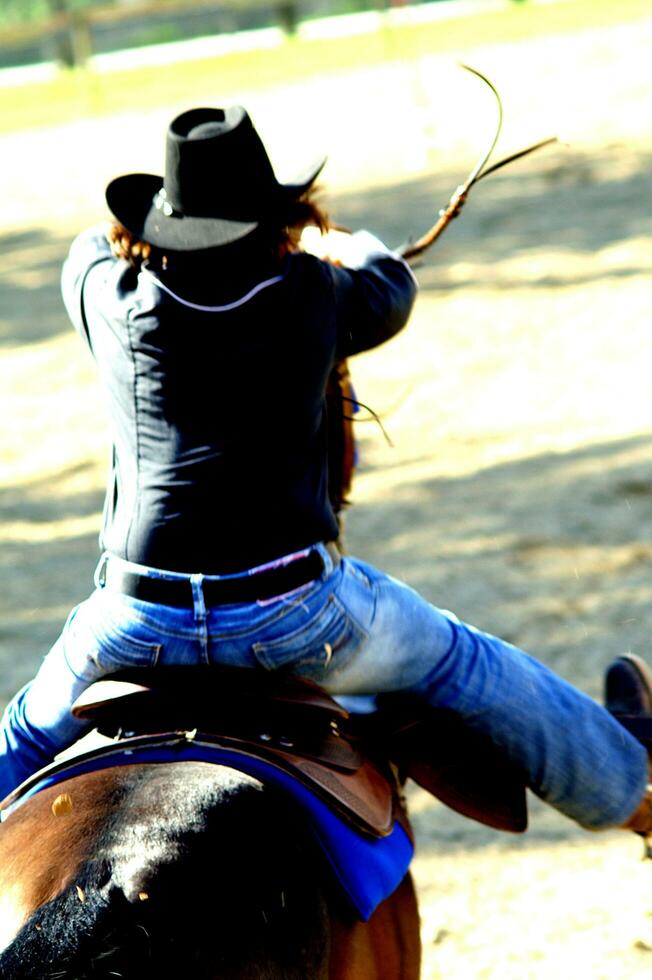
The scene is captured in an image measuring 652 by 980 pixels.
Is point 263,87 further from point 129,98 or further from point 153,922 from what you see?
point 153,922

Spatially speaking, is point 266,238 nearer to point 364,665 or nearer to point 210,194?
point 210,194

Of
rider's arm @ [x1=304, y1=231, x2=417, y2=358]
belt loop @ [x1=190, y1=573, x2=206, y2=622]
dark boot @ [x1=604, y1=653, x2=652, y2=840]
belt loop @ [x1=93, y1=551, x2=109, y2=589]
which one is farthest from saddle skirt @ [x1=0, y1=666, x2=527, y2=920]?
dark boot @ [x1=604, y1=653, x2=652, y2=840]

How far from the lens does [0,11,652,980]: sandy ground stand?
4.36 m

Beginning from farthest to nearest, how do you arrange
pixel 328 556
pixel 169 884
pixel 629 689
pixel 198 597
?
pixel 629 689
pixel 328 556
pixel 198 597
pixel 169 884

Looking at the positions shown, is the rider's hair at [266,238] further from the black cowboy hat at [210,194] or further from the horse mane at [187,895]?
the horse mane at [187,895]

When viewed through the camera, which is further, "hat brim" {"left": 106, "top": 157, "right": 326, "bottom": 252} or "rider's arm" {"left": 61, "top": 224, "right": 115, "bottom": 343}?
"rider's arm" {"left": 61, "top": 224, "right": 115, "bottom": 343}

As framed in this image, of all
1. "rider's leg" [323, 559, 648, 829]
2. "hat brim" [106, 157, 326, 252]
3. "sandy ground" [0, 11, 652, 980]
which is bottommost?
"sandy ground" [0, 11, 652, 980]

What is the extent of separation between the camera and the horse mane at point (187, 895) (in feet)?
7.09

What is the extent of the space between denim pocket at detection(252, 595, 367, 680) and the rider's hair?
70 cm

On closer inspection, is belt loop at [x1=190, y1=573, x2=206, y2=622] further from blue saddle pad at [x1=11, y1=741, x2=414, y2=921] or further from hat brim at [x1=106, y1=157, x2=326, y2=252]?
hat brim at [x1=106, y1=157, x2=326, y2=252]

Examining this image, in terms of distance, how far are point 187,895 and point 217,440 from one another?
0.86 meters

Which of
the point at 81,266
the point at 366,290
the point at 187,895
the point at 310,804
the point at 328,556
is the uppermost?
the point at 81,266

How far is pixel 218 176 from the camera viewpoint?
8.68ft

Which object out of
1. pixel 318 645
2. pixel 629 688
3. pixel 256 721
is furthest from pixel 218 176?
pixel 629 688
